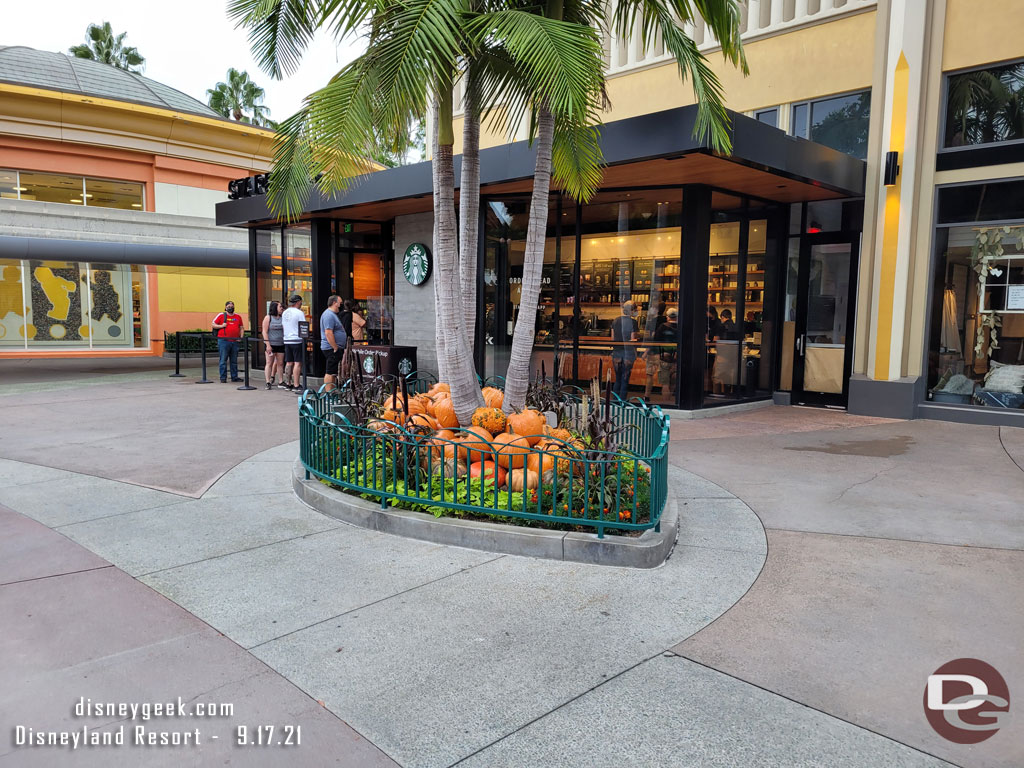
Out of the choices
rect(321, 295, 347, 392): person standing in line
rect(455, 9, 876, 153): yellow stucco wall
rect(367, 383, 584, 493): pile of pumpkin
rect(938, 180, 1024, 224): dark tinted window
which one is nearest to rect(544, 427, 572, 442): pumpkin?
rect(367, 383, 584, 493): pile of pumpkin

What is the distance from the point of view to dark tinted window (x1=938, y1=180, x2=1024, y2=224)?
10078 millimetres

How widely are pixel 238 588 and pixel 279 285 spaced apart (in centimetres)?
1346

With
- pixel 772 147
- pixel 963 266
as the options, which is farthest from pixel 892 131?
pixel 772 147

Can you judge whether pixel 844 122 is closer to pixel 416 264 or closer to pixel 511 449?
pixel 416 264

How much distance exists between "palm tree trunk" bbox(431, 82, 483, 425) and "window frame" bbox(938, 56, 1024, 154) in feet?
28.2

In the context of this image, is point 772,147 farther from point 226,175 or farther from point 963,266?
point 226,175

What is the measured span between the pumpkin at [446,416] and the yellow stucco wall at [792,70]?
5.78 meters

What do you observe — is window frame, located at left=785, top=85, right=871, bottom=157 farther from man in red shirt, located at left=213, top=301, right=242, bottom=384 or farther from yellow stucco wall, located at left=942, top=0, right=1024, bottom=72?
man in red shirt, located at left=213, top=301, right=242, bottom=384

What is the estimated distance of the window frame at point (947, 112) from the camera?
10023 mm

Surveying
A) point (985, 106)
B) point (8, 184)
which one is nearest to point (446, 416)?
A: point (985, 106)

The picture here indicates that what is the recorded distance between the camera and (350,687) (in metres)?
3.08

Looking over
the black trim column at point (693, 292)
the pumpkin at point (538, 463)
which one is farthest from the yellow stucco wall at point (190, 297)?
the pumpkin at point (538, 463)

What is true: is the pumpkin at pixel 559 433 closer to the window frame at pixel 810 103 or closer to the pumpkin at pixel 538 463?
the pumpkin at pixel 538 463

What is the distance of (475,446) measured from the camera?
554cm
